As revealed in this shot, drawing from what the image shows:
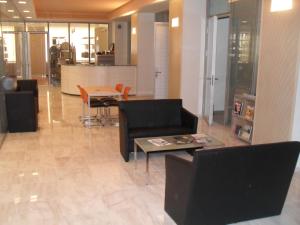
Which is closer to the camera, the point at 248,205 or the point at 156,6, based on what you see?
the point at 248,205

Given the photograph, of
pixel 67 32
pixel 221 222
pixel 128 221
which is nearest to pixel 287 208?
pixel 221 222

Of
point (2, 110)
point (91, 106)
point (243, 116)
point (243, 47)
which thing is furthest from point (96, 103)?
point (243, 47)

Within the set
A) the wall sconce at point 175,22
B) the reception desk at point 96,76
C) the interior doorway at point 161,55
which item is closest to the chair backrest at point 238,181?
the wall sconce at point 175,22

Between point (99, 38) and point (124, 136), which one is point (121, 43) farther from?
point (124, 136)

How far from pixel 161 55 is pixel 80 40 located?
7710 millimetres

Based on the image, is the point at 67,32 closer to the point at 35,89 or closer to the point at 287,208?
the point at 35,89

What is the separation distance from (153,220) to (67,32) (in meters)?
14.4

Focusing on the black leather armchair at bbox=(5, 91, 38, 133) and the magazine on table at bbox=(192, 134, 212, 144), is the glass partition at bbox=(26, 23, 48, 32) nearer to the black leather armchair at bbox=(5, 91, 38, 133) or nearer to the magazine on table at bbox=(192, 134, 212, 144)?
the black leather armchair at bbox=(5, 91, 38, 133)

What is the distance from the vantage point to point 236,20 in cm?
Result: 693

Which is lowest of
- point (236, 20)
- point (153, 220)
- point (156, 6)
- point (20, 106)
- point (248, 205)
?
point (153, 220)

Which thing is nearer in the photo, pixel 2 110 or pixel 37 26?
pixel 2 110

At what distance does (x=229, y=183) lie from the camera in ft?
10.1

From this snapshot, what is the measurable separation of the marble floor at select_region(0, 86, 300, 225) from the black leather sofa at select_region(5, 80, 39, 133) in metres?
0.20

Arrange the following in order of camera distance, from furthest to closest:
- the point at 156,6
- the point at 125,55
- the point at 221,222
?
the point at 125,55 → the point at 156,6 → the point at 221,222
